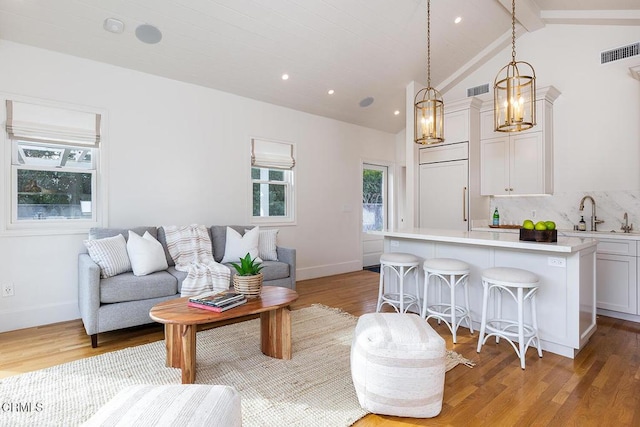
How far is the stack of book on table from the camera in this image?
2.36m

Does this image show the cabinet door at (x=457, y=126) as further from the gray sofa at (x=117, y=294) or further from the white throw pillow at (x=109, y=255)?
the white throw pillow at (x=109, y=255)

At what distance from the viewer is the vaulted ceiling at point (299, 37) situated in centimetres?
317

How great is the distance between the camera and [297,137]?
212 inches

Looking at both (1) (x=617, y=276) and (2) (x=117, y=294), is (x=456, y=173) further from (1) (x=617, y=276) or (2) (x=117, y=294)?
(2) (x=117, y=294)

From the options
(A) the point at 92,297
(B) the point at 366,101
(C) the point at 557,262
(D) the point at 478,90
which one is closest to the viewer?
(C) the point at 557,262

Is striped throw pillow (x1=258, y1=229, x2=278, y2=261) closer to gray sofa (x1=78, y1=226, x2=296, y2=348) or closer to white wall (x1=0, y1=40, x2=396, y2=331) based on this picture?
white wall (x1=0, y1=40, x2=396, y2=331)

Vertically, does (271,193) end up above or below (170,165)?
below

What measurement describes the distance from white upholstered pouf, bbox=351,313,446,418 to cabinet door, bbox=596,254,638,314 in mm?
3046

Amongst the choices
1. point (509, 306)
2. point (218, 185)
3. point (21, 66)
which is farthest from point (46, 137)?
point (509, 306)

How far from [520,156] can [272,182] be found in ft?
11.5

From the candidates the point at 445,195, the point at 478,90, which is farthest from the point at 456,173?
the point at 478,90

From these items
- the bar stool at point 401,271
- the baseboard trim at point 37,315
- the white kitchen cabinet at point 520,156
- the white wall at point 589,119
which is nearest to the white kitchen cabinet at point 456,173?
the white kitchen cabinet at point 520,156

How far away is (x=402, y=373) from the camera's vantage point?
6.26 ft

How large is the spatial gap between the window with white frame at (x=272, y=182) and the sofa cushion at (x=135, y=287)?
72.9 inches
